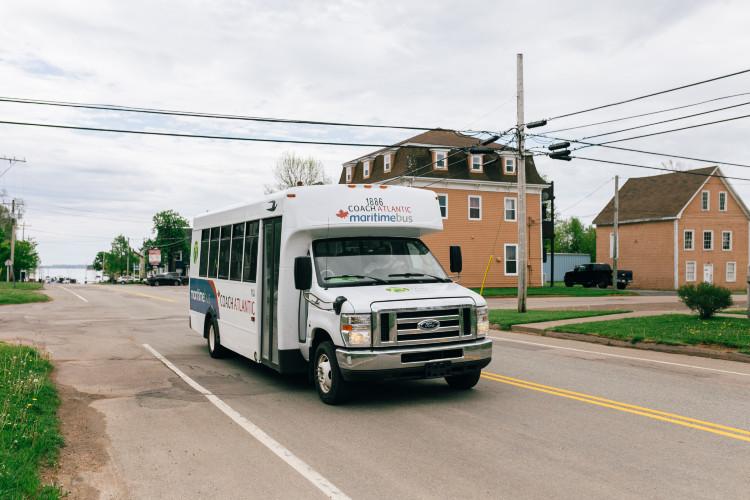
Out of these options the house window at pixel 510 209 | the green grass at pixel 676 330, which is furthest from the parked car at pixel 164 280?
the green grass at pixel 676 330

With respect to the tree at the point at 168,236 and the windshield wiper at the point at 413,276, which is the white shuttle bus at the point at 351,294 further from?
the tree at the point at 168,236

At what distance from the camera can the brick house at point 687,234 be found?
51.7 meters

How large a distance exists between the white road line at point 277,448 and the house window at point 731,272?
178 feet

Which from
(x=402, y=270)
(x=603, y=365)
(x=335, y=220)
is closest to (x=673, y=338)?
(x=603, y=365)

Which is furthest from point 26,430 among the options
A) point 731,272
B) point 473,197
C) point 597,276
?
point 731,272

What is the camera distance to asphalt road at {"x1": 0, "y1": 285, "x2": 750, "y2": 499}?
16.9 ft

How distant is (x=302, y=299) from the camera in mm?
8867

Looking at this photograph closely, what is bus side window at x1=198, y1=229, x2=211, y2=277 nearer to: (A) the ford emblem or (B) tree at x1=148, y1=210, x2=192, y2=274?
(A) the ford emblem

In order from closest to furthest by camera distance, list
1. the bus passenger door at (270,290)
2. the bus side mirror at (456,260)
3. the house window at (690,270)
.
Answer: the bus passenger door at (270,290) < the bus side mirror at (456,260) < the house window at (690,270)

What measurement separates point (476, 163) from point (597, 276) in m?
14.8

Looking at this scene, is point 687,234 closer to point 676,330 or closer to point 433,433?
point 676,330

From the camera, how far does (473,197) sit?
149 feet

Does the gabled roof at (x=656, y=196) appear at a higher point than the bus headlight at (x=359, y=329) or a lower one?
higher

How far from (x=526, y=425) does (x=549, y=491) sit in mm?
2071
